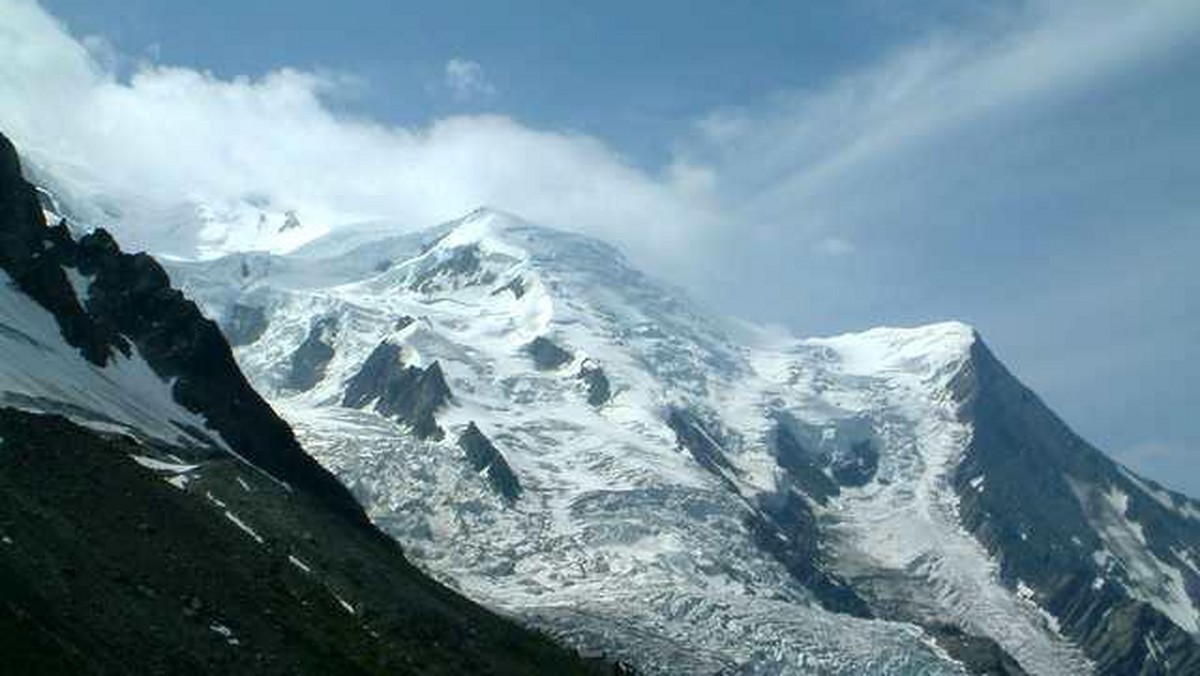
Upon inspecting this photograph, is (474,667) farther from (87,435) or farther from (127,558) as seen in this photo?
(127,558)

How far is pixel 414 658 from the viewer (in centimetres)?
16675

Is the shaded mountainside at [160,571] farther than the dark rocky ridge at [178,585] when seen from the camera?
Yes

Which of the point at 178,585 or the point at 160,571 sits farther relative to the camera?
the point at 178,585

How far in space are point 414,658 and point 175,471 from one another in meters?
36.9

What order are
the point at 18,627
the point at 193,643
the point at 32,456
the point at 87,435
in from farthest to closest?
the point at 87,435 < the point at 32,456 < the point at 193,643 < the point at 18,627

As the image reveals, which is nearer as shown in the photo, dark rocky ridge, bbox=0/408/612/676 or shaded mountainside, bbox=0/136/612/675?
dark rocky ridge, bbox=0/408/612/676

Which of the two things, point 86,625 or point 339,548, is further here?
point 339,548

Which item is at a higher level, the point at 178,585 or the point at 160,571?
the point at 160,571

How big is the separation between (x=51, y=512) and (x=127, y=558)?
20.6 ft

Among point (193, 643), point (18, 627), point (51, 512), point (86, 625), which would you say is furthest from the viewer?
point (51, 512)

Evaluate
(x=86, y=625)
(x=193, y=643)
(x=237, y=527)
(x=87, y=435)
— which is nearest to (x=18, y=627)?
(x=86, y=625)

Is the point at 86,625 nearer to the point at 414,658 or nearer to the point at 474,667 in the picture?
the point at 414,658

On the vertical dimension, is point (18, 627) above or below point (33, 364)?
below

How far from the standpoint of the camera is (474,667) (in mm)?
181125
